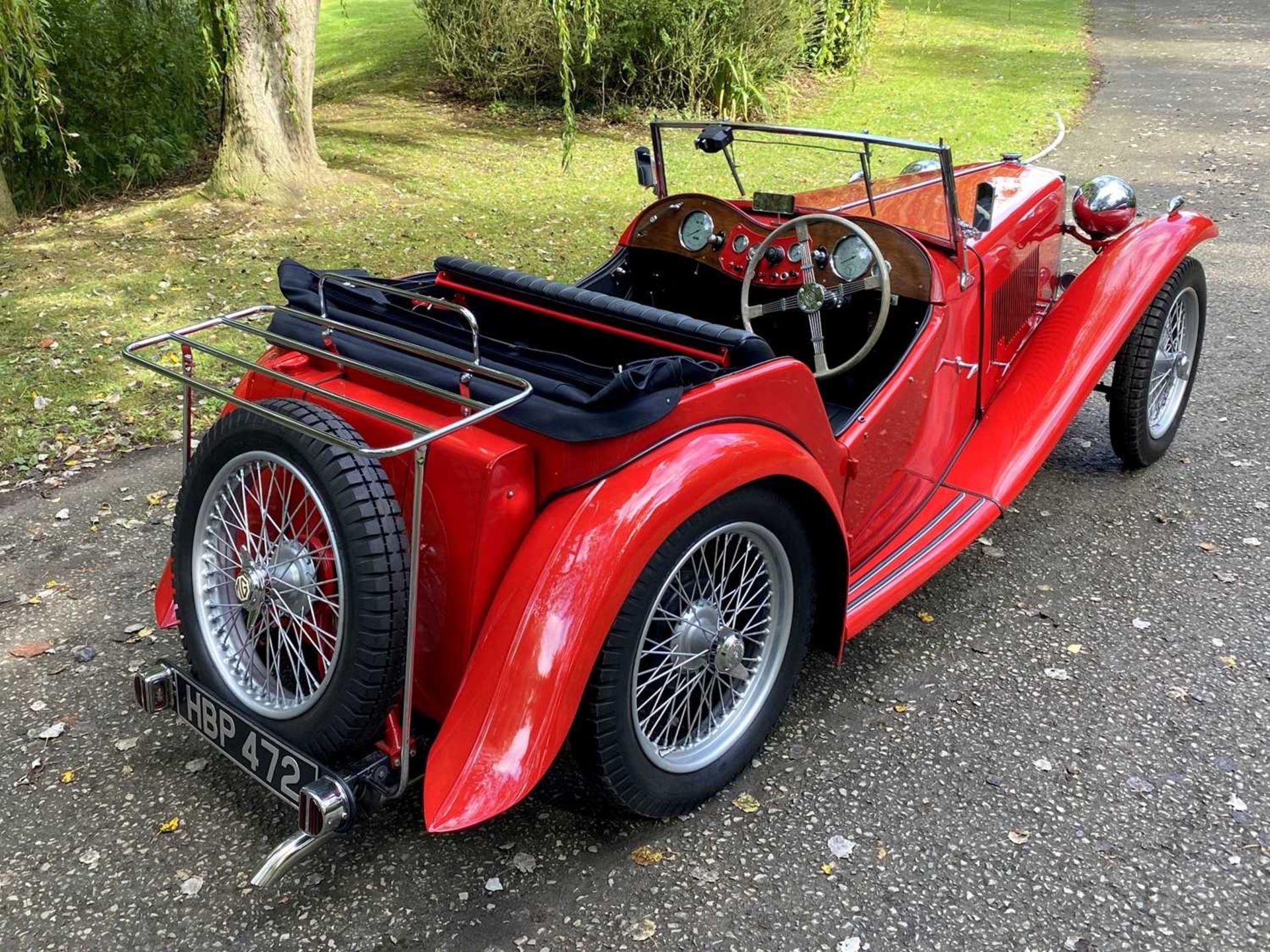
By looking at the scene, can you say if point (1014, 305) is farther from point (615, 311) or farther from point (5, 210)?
point (5, 210)

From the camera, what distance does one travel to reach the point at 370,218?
8.41 meters

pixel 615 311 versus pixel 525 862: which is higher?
pixel 615 311

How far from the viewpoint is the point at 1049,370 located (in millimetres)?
3898

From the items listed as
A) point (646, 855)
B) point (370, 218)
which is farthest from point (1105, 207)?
point (370, 218)

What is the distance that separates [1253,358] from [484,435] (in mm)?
5160

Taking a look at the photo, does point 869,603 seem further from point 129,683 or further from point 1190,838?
point 129,683

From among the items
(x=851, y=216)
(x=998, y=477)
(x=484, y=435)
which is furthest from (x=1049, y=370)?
(x=484, y=435)

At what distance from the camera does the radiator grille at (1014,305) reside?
13.0 feet

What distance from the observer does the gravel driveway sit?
7.90 ft

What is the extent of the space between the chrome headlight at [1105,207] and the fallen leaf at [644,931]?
3.66 meters

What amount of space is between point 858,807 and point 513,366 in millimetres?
1524

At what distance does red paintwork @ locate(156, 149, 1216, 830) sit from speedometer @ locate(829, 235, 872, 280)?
0.84ft

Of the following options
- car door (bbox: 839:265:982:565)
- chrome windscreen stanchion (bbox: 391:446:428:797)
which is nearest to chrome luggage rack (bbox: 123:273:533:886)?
chrome windscreen stanchion (bbox: 391:446:428:797)

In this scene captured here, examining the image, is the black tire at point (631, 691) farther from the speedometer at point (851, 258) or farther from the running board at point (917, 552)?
the speedometer at point (851, 258)
